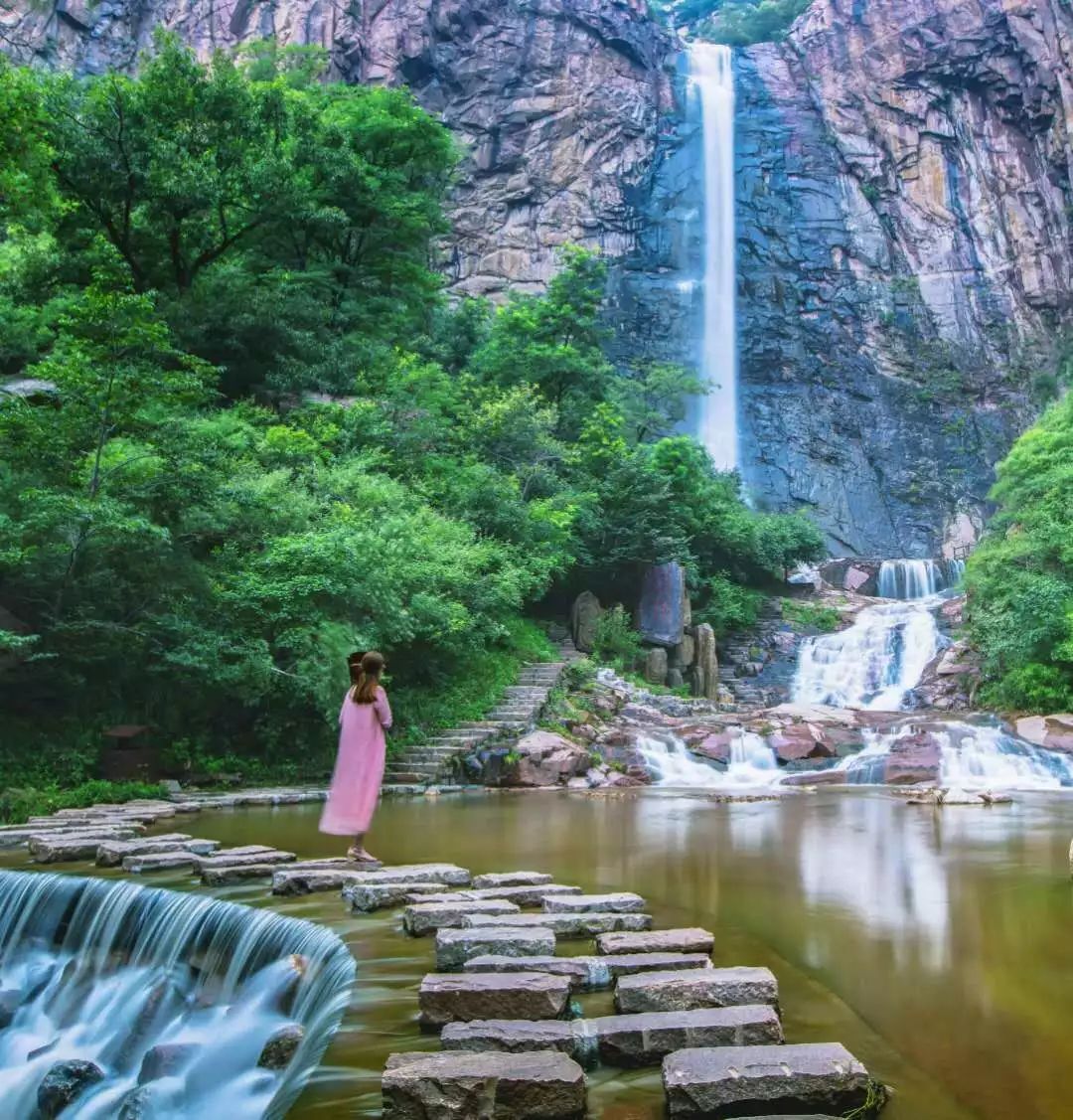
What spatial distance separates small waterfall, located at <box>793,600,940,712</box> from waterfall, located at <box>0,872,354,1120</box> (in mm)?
19079

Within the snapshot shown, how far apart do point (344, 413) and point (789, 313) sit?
25891mm

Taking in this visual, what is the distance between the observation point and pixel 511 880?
528cm

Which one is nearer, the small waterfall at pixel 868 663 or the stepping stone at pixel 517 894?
the stepping stone at pixel 517 894

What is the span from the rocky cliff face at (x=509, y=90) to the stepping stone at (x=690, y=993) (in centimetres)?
3523

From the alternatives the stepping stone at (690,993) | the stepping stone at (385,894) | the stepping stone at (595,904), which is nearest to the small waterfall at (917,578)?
the stepping stone at (595,904)

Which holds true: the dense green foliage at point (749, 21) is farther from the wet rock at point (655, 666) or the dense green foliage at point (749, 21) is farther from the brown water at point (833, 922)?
the brown water at point (833, 922)

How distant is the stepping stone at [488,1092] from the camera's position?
8.13ft

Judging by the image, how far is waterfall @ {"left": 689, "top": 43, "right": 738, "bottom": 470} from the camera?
37.0m

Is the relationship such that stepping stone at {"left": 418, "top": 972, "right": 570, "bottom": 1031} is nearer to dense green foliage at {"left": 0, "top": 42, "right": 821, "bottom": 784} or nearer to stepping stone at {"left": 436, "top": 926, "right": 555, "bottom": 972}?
stepping stone at {"left": 436, "top": 926, "right": 555, "bottom": 972}

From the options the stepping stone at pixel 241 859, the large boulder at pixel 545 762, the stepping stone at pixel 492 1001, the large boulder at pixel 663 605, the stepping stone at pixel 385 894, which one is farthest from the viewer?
the large boulder at pixel 663 605

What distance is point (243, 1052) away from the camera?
381 cm

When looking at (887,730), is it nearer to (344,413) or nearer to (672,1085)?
(344,413)

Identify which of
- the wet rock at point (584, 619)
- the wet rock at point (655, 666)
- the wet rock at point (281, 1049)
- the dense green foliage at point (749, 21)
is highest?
the dense green foliage at point (749, 21)

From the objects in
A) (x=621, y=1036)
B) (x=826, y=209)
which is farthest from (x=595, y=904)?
(x=826, y=209)
